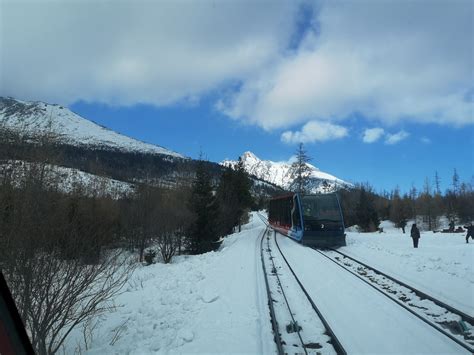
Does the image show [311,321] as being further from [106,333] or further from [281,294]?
[106,333]

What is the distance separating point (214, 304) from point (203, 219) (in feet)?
74.2

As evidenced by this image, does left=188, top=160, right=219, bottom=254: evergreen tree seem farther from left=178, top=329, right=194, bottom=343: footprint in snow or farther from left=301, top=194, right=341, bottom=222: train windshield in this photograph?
left=178, top=329, right=194, bottom=343: footprint in snow

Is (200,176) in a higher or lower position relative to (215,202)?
higher

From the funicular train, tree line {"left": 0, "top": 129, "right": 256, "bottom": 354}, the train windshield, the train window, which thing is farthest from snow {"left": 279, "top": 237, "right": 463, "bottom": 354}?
the train window

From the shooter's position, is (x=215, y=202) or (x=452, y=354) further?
(x=215, y=202)

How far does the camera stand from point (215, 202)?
1371 inches

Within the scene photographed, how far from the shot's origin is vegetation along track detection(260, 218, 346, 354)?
759 cm

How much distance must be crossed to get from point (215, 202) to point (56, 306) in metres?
26.7

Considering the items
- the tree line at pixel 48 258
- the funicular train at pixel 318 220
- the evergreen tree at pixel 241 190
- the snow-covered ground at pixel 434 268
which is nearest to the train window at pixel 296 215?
the funicular train at pixel 318 220

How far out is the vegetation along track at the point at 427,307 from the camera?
26.0 ft

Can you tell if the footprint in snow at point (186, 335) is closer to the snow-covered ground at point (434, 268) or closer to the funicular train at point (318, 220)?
the snow-covered ground at point (434, 268)

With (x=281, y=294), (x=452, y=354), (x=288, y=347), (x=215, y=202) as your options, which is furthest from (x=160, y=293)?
(x=215, y=202)

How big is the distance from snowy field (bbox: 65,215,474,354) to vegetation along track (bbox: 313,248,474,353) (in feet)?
1.22

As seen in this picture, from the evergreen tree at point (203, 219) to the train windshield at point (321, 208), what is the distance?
1113 cm
